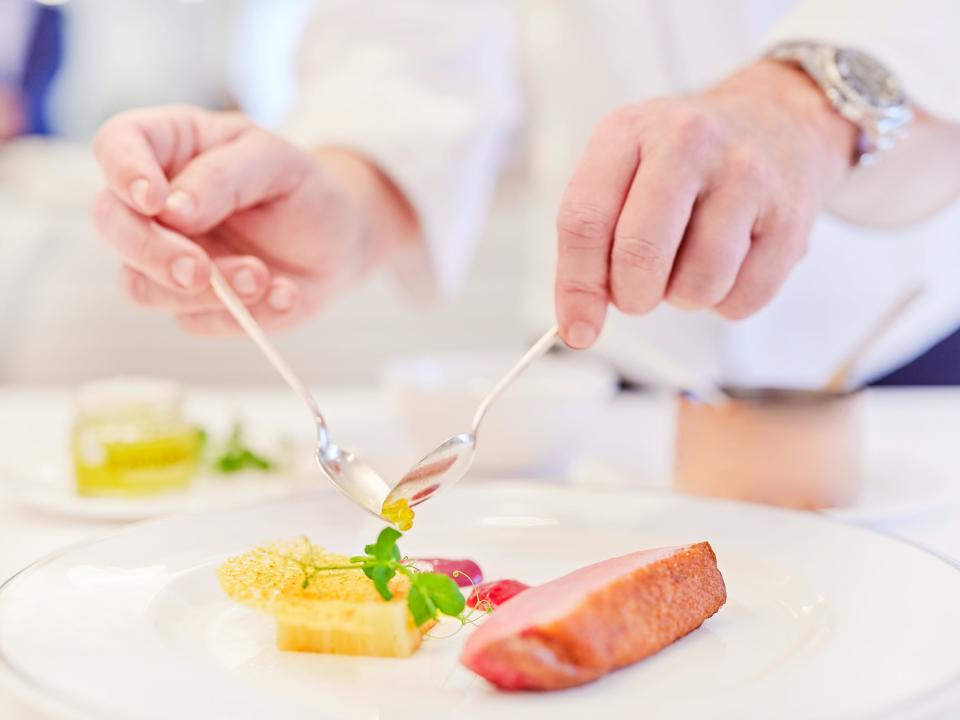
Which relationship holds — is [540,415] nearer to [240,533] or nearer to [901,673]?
[240,533]

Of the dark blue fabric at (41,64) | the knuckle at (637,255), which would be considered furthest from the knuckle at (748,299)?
the dark blue fabric at (41,64)

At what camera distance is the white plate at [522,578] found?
0.59 meters

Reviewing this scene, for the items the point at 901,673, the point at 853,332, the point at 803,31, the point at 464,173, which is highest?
the point at 803,31

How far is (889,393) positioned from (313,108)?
97 centimetres

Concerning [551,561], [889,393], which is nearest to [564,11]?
[889,393]

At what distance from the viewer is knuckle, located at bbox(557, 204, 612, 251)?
824mm

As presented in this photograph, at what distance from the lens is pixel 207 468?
1303 millimetres

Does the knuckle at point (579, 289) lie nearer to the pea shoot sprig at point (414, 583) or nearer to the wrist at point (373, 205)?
the pea shoot sprig at point (414, 583)

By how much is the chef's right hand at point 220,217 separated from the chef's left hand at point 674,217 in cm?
36

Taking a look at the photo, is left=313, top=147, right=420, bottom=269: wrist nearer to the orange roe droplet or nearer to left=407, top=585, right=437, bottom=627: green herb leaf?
the orange roe droplet

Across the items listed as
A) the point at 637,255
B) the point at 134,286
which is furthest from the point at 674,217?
the point at 134,286

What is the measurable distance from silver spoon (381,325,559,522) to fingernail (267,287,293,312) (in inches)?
11.7

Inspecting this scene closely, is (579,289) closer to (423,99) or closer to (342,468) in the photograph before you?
(342,468)

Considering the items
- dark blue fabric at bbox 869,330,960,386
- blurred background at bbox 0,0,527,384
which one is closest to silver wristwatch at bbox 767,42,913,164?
dark blue fabric at bbox 869,330,960,386
